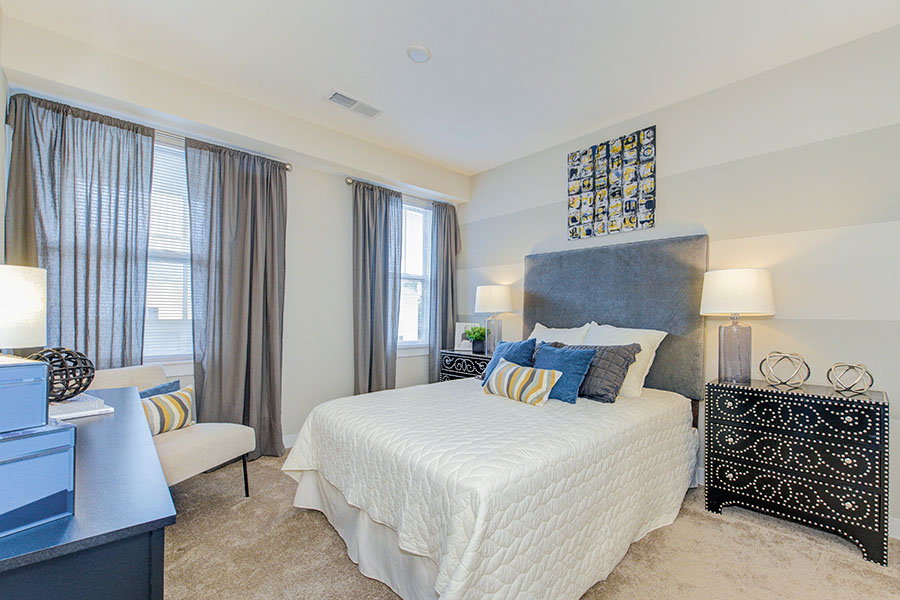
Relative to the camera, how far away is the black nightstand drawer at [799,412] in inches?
75.6

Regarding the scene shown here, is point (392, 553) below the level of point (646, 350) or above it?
below

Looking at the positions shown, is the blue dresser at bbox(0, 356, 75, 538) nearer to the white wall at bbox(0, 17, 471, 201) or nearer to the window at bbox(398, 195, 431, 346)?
the white wall at bbox(0, 17, 471, 201)

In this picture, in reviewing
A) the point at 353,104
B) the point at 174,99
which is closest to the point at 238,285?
the point at 174,99

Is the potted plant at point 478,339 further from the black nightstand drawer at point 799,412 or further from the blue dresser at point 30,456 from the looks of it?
the blue dresser at point 30,456

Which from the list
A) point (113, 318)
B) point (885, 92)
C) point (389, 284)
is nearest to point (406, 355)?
point (389, 284)

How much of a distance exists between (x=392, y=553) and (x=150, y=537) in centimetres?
120

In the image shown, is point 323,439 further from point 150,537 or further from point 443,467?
point 150,537

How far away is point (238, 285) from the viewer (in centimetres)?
302

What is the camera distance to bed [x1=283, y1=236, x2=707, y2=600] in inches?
51.5

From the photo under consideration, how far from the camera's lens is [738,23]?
6.91 ft

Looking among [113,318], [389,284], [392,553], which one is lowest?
[392,553]

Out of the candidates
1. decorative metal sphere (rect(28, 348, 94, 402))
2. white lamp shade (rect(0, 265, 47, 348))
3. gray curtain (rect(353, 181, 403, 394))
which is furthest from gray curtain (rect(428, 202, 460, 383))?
white lamp shade (rect(0, 265, 47, 348))

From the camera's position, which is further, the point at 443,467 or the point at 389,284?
the point at 389,284

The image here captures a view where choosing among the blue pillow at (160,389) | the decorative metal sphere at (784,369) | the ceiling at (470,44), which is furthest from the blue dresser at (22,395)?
the decorative metal sphere at (784,369)
